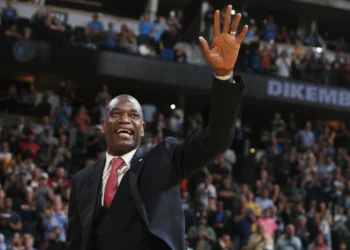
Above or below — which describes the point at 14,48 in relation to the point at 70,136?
above

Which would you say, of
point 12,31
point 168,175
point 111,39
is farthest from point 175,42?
point 168,175

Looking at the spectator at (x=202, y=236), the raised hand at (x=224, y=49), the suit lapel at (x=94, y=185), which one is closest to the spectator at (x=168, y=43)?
the spectator at (x=202, y=236)

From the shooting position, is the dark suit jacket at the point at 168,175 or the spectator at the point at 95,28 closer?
the dark suit jacket at the point at 168,175

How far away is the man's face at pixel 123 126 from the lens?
358 cm

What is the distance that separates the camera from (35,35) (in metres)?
19.2

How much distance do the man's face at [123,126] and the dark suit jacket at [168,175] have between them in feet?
0.29

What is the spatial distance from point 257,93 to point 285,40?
8.06 feet

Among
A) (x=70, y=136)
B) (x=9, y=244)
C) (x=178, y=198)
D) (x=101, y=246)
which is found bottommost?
(x=9, y=244)

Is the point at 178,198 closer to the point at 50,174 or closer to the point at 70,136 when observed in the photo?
the point at 50,174

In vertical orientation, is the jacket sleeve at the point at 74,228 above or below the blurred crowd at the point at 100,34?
below

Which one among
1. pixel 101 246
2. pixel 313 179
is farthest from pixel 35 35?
pixel 101 246

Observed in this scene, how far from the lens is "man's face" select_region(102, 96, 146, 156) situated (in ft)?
11.7

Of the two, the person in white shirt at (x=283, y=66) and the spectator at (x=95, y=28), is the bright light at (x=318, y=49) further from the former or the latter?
the spectator at (x=95, y=28)

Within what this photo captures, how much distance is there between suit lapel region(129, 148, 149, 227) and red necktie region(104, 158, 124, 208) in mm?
74
